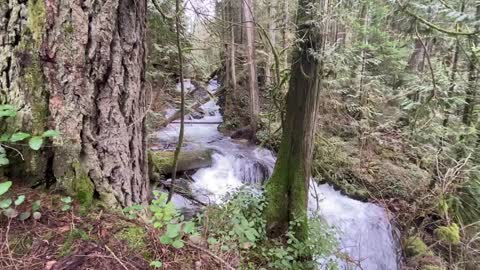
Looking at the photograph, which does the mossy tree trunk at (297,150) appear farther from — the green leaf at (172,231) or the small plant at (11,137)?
the small plant at (11,137)

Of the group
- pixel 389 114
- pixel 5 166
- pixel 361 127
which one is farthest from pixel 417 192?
pixel 5 166

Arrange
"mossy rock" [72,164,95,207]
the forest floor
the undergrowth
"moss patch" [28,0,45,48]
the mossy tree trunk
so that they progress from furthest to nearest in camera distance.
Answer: the mossy tree trunk
the undergrowth
"mossy rock" [72,164,95,207]
"moss patch" [28,0,45,48]
the forest floor

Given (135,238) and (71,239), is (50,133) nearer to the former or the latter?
(71,239)

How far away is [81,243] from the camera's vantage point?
4.03ft

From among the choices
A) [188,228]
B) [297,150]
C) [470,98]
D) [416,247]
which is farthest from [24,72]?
[470,98]

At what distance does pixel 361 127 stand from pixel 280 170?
450 centimetres

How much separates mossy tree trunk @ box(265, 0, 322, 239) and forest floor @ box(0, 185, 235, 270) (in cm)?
371

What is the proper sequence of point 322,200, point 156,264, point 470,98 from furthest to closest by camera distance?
1. point 470,98
2. point 322,200
3. point 156,264

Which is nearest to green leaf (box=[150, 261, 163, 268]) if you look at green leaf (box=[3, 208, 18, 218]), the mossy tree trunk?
green leaf (box=[3, 208, 18, 218])

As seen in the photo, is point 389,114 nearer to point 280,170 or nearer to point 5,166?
point 280,170

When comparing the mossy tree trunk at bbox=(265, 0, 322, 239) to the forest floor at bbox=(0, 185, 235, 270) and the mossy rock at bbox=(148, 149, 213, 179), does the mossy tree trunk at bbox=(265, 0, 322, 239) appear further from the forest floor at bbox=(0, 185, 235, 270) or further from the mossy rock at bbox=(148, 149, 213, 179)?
the forest floor at bbox=(0, 185, 235, 270)

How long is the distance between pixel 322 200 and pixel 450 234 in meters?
2.55

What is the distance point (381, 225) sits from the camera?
6738 mm

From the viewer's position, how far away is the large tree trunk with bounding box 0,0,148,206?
1.38m
